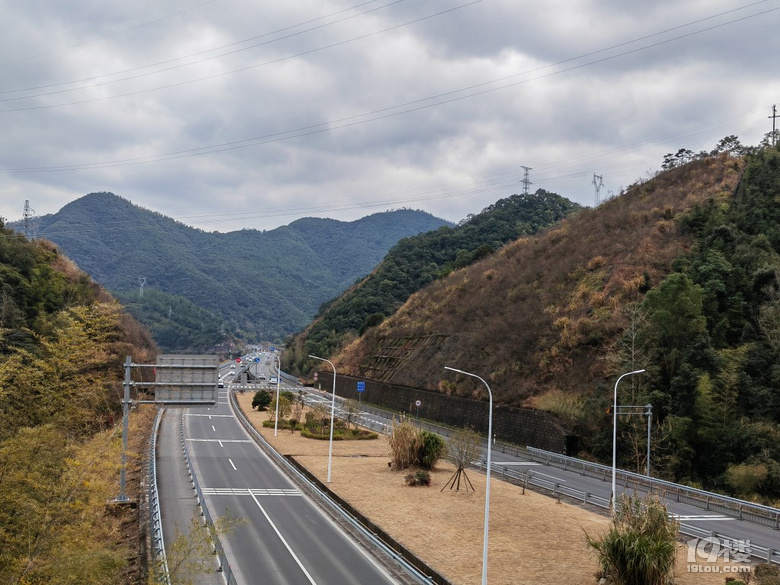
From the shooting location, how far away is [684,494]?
34.9 metres

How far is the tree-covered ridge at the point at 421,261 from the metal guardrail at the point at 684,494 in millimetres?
65007

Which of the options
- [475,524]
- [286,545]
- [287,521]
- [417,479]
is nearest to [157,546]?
[286,545]

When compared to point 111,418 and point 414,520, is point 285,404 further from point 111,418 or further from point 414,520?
point 414,520

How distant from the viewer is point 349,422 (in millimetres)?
61531

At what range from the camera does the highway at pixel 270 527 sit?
70.6 feet

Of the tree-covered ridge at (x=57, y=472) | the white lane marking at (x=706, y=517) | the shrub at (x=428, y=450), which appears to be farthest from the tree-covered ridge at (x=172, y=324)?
the white lane marking at (x=706, y=517)

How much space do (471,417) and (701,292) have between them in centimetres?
2209

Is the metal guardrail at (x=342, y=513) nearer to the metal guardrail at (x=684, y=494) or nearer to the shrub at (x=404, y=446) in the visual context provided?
the shrub at (x=404, y=446)

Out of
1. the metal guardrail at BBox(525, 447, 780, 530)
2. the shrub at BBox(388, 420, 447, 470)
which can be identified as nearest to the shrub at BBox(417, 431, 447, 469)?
the shrub at BBox(388, 420, 447, 470)

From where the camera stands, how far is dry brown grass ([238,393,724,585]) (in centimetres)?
2228

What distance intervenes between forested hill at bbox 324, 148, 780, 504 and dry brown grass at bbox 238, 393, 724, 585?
37.7 ft

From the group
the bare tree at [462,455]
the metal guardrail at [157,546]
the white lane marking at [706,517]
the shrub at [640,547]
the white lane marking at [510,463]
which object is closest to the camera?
the metal guardrail at [157,546]

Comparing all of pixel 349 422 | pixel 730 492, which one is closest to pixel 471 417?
pixel 349 422

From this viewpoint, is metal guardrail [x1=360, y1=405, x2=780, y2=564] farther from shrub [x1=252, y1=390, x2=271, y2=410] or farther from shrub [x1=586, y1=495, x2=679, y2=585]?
shrub [x1=252, y1=390, x2=271, y2=410]
